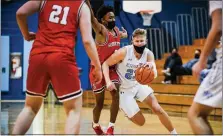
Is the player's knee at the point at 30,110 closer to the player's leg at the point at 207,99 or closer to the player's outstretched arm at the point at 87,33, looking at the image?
the player's outstretched arm at the point at 87,33

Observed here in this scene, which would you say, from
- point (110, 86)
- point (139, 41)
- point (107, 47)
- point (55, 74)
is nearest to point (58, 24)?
point (55, 74)

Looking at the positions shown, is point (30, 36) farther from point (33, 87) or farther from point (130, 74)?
point (130, 74)

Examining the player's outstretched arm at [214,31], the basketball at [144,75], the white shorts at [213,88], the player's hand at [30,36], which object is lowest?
the basketball at [144,75]

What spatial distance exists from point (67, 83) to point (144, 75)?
1786mm

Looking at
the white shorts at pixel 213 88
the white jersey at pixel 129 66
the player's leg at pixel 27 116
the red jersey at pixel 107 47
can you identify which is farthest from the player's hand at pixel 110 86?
the white shorts at pixel 213 88

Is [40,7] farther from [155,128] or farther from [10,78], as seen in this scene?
[10,78]

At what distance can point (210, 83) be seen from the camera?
298cm

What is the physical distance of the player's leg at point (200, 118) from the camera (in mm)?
Answer: 3049

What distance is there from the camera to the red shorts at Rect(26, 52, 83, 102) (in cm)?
349

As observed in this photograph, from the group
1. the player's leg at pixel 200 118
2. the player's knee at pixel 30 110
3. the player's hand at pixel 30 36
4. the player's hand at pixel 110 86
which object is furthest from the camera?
the player's hand at pixel 110 86

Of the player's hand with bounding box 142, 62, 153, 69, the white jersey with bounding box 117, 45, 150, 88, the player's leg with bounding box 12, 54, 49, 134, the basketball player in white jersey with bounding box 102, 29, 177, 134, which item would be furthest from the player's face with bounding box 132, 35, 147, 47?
the player's leg with bounding box 12, 54, 49, 134

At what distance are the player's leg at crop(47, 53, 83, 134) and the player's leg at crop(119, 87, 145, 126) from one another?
1720mm

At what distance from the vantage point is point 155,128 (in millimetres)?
7125

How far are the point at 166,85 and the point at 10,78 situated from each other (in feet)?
22.7
